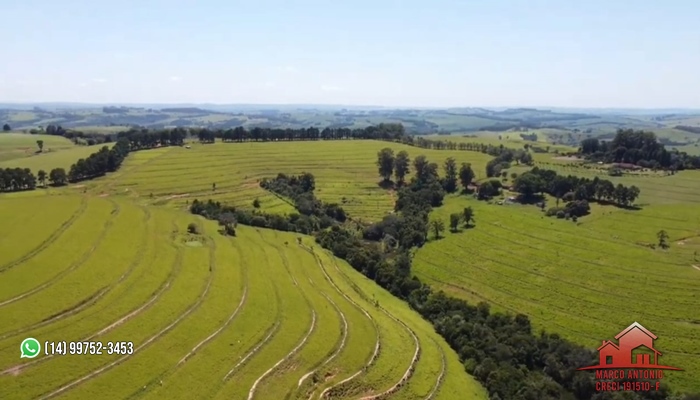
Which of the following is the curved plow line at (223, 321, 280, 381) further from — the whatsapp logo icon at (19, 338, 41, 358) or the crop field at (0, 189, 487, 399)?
the whatsapp logo icon at (19, 338, 41, 358)

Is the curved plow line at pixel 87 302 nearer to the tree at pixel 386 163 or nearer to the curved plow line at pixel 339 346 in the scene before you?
the curved plow line at pixel 339 346

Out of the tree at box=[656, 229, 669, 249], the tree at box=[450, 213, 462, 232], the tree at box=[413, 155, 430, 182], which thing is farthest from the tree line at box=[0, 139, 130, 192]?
the tree at box=[656, 229, 669, 249]

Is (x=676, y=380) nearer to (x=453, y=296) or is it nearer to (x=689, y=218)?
(x=453, y=296)

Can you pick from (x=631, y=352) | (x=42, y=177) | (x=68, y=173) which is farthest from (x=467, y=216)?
(x=42, y=177)

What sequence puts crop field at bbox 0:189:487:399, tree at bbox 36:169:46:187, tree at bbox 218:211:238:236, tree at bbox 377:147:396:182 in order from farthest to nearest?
tree at bbox 377:147:396:182 < tree at bbox 36:169:46:187 < tree at bbox 218:211:238:236 < crop field at bbox 0:189:487:399

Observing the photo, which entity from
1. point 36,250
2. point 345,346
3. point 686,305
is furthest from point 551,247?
point 36,250
